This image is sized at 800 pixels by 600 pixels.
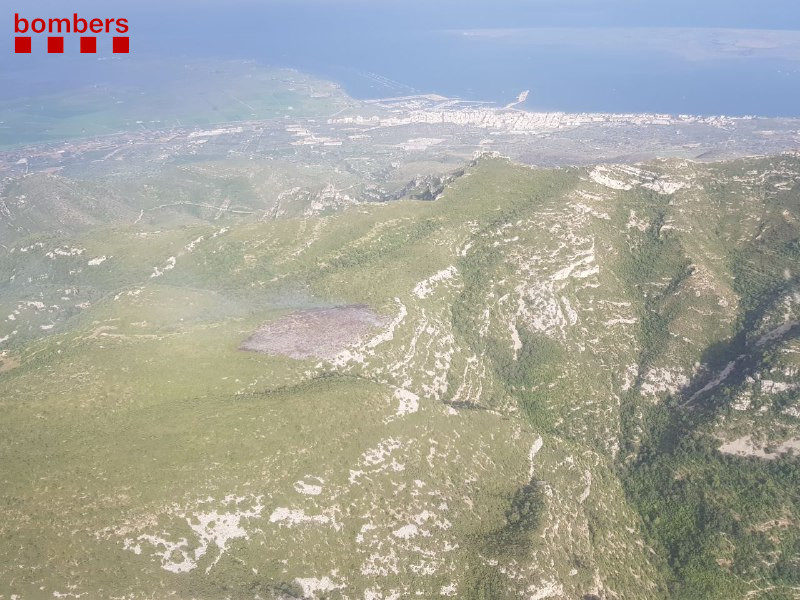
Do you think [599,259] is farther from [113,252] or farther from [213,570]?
[113,252]

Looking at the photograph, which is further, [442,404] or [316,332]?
[316,332]

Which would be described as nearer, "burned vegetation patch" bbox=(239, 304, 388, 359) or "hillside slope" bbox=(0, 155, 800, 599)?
"hillside slope" bbox=(0, 155, 800, 599)

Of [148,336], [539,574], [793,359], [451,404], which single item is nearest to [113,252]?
[148,336]

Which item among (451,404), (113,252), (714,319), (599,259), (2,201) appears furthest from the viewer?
(2,201)

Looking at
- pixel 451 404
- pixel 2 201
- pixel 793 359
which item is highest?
pixel 793 359

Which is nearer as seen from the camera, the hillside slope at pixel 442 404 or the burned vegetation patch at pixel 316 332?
the hillside slope at pixel 442 404

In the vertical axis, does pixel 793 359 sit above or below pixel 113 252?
above

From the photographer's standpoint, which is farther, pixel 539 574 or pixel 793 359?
pixel 793 359

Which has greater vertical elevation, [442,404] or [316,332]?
[316,332]
